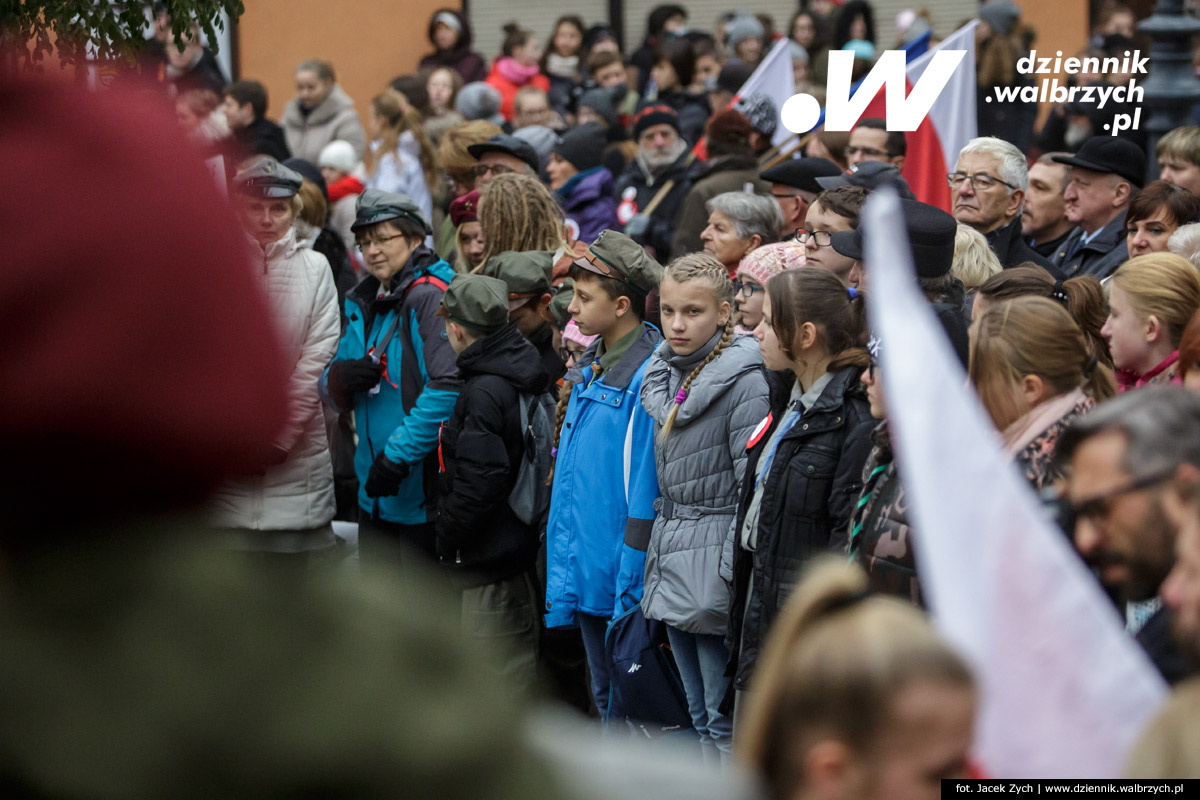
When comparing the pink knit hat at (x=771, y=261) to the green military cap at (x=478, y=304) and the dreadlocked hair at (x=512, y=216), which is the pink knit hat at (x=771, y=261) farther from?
the dreadlocked hair at (x=512, y=216)

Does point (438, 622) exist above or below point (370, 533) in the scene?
above

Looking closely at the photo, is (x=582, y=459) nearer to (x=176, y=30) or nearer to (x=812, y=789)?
(x=176, y=30)

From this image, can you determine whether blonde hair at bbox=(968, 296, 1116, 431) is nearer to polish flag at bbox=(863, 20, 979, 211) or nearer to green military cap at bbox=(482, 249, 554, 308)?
green military cap at bbox=(482, 249, 554, 308)

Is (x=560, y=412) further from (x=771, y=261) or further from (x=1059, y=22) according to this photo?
(x=1059, y=22)

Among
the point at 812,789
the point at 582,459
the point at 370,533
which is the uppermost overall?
the point at 812,789

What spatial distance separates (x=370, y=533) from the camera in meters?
6.52

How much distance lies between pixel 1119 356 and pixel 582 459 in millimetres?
2003

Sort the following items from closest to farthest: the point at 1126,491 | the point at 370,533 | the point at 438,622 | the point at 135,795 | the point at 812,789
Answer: the point at 135,795 → the point at 438,622 → the point at 812,789 → the point at 1126,491 → the point at 370,533

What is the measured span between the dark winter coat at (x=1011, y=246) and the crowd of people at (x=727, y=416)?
0.01 metres

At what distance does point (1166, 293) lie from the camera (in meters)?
4.23

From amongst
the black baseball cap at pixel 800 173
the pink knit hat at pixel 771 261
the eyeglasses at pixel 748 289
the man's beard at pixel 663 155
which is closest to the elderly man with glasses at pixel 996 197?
the black baseball cap at pixel 800 173

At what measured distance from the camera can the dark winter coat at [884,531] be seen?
3.46 m

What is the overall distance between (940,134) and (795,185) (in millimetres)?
992

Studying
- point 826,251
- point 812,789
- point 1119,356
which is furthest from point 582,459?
point 812,789
